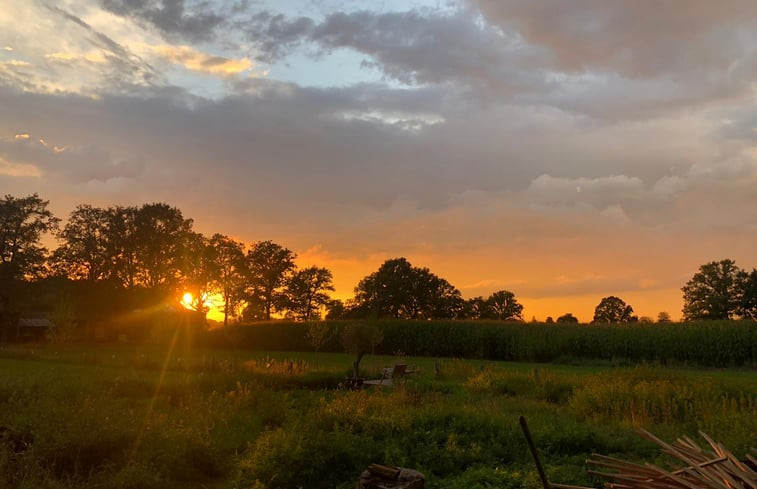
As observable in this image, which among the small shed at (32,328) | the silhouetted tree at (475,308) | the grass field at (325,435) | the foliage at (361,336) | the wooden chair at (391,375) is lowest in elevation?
the grass field at (325,435)

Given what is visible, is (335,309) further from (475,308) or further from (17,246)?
(17,246)

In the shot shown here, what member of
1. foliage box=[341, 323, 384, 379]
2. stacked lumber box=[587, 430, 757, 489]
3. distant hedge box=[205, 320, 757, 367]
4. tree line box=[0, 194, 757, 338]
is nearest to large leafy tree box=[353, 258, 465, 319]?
tree line box=[0, 194, 757, 338]

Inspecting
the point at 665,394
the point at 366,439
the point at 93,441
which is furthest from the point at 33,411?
the point at 665,394

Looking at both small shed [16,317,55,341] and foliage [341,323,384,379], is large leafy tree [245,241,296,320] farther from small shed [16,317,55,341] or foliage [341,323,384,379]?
foliage [341,323,384,379]

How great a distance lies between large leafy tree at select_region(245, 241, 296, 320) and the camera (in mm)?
74713

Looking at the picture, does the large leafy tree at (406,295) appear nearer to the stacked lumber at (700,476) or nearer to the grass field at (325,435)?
the grass field at (325,435)

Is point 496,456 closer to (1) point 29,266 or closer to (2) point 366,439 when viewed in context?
(2) point 366,439

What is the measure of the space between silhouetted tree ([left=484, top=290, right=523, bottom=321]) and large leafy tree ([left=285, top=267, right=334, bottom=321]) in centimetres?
1958

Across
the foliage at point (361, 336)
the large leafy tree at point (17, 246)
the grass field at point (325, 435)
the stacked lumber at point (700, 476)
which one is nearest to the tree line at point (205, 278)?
the large leafy tree at point (17, 246)

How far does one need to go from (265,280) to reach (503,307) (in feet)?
93.3

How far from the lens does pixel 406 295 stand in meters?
68.4

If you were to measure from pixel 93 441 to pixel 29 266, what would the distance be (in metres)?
53.9

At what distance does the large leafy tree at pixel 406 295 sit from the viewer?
2687 inches

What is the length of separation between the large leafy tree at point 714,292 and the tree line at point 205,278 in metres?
0.10
